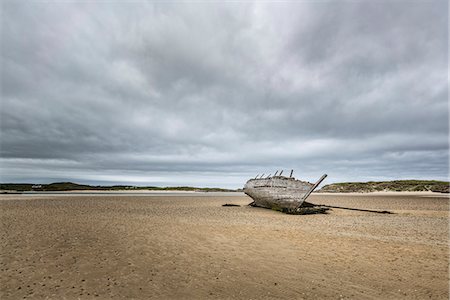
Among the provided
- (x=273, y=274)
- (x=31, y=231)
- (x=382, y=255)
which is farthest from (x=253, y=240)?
(x=31, y=231)

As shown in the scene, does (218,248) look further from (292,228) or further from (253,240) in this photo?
(292,228)

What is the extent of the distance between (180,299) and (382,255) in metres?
7.84

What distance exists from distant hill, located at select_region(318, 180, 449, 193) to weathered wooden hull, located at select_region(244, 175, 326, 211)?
206ft

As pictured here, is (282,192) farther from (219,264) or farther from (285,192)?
(219,264)

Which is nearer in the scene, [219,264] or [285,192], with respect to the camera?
[219,264]

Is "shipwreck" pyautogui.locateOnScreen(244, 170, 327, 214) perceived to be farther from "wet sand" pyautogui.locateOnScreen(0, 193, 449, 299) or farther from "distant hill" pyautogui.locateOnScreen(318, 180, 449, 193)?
"distant hill" pyautogui.locateOnScreen(318, 180, 449, 193)

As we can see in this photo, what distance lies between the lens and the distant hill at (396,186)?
69438mm

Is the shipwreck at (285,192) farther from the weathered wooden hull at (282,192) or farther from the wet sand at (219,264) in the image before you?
the wet sand at (219,264)

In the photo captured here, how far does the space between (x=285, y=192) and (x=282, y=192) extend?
344 millimetres

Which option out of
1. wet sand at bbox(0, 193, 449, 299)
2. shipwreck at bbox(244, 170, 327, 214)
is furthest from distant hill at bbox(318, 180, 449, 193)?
wet sand at bbox(0, 193, 449, 299)

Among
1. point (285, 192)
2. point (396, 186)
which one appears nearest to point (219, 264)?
point (285, 192)

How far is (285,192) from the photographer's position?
24188 millimetres

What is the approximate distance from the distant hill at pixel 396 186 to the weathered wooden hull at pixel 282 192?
62940 mm

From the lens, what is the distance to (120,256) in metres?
8.95
